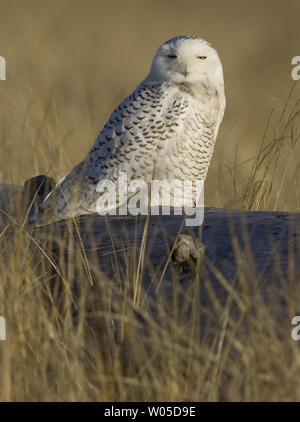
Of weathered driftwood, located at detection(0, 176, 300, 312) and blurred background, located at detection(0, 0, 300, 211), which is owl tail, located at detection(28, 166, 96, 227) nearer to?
weathered driftwood, located at detection(0, 176, 300, 312)

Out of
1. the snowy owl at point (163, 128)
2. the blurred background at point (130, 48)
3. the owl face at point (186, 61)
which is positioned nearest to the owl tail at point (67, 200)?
the snowy owl at point (163, 128)

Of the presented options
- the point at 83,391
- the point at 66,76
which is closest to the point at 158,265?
the point at 83,391

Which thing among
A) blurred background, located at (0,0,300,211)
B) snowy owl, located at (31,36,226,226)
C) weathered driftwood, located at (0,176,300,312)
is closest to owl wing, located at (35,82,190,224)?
snowy owl, located at (31,36,226,226)

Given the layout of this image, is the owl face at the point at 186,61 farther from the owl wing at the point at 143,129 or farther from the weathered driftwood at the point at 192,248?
the weathered driftwood at the point at 192,248

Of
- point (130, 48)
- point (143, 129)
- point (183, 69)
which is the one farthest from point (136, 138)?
point (130, 48)

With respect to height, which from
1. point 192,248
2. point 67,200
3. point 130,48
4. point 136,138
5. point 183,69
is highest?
point 130,48

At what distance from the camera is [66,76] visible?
1172 cm

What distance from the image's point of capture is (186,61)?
4.17 m

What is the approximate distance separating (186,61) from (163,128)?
1.24ft

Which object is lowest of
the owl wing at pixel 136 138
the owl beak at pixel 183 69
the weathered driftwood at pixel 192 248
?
the weathered driftwood at pixel 192 248

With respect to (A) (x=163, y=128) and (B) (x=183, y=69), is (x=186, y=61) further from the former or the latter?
(A) (x=163, y=128)

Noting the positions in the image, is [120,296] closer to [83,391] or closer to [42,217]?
[83,391]

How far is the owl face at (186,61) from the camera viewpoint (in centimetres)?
415
